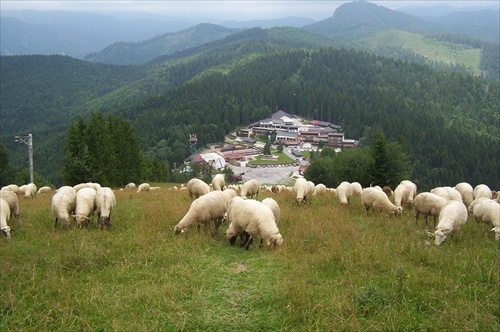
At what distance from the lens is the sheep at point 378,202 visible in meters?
17.2

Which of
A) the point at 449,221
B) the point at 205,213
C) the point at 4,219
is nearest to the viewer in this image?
the point at 449,221

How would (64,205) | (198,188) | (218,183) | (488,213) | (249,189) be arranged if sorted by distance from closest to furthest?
(488,213) < (64,205) < (198,188) < (249,189) < (218,183)

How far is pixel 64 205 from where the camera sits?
48.8 ft

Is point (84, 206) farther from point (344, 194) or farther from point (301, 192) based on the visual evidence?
point (344, 194)

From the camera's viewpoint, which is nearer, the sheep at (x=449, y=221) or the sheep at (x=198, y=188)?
the sheep at (x=449, y=221)

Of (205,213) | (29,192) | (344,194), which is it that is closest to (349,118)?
(344,194)

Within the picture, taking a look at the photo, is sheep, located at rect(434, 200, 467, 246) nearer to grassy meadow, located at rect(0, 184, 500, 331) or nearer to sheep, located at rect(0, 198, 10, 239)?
grassy meadow, located at rect(0, 184, 500, 331)

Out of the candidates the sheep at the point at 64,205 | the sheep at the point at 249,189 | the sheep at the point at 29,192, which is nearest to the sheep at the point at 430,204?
the sheep at the point at 249,189

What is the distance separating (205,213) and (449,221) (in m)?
8.57

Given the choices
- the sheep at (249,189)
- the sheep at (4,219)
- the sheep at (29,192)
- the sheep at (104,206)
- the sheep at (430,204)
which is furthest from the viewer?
the sheep at (29,192)

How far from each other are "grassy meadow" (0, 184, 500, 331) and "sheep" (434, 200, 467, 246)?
0.35m

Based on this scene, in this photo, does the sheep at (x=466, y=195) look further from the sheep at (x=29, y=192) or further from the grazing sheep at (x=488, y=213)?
the sheep at (x=29, y=192)

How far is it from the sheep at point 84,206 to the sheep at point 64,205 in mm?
272

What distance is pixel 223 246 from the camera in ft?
40.9
